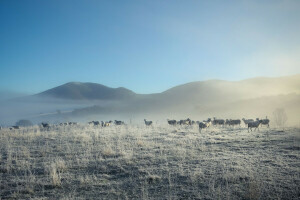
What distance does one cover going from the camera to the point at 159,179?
8.09 m

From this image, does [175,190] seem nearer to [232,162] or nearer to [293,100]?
[232,162]

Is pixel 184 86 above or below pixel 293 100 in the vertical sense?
above

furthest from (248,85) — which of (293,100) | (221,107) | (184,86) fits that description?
(293,100)

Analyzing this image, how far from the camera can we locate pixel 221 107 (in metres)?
101

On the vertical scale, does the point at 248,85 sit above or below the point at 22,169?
above

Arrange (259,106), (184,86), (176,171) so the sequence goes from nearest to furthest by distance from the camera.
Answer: (176,171) → (259,106) → (184,86)

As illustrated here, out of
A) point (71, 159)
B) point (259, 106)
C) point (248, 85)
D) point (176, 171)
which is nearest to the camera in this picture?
point (176, 171)

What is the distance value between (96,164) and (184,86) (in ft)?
511

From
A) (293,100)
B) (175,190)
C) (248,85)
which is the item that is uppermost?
(248,85)

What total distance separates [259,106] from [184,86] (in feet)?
253

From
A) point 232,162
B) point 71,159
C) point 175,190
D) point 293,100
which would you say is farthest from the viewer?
point 293,100

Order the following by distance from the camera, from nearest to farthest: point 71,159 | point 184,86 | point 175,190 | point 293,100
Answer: point 175,190
point 71,159
point 293,100
point 184,86

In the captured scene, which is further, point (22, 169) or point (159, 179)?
point (22, 169)

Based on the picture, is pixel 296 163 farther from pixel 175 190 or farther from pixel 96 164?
pixel 96 164
